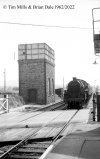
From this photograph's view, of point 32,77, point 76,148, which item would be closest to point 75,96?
point 32,77

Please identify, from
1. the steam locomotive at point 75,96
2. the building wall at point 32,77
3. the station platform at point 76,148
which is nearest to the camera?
the station platform at point 76,148

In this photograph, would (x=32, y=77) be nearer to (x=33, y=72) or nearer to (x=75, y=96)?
(x=33, y=72)

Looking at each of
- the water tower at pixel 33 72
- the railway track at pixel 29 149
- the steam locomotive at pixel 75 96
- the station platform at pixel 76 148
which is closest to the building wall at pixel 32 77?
the water tower at pixel 33 72

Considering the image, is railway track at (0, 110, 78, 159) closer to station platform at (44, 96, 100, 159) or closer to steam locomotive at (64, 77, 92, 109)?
station platform at (44, 96, 100, 159)

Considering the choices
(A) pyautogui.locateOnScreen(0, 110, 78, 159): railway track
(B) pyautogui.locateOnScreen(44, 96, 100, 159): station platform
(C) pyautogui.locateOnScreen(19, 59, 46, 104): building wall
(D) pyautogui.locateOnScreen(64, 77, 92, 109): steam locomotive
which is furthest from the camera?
(C) pyautogui.locateOnScreen(19, 59, 46, 104): building wall

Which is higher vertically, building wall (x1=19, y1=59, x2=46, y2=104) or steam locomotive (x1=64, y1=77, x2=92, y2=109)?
building wall (x1=19, y1=59, x2=46, y2=104)

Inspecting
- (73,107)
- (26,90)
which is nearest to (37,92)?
(26,90)

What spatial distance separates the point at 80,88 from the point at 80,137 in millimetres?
17162

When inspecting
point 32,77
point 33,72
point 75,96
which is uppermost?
point 33,72

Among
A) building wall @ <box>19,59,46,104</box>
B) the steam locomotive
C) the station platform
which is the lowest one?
the station platform

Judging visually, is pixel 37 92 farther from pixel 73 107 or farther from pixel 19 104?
pixel 73 107

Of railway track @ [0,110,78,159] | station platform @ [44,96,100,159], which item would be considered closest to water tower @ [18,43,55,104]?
railway track @ [0,110,78,159]

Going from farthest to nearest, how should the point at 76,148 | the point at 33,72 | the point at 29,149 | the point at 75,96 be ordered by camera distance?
the point at 33,72, the point at 75,96, the point at 29,149, the point at 76,148

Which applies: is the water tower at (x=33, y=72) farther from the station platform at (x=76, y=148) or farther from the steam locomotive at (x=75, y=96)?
the station platform at (x=76, y=148)
